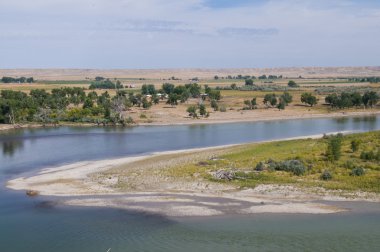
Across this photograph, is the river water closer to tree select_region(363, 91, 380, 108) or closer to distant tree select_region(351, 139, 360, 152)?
distant tree select_region(351, 139, 360, 152)

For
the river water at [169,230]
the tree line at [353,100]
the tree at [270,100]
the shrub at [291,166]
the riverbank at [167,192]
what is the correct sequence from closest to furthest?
the river water at [169,230] → the riverbank at [167,192] → the shrub at [291,166] → the tree line at [353,100] → the tree at [270,100]

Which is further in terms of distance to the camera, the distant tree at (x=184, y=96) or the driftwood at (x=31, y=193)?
the distant tree at (x=184, y=96)

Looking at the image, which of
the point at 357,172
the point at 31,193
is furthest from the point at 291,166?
the point at 31,193

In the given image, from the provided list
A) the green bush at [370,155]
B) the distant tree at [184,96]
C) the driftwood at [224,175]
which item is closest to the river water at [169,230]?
the driftwood at [224,175]

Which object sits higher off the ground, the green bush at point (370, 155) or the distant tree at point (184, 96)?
the distant tree at point (184, 96)

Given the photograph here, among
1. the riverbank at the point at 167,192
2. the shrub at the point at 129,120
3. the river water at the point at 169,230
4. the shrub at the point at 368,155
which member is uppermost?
the shrub at the point at 368,155

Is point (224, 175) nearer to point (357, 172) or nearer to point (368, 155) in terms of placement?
point (357, 172)

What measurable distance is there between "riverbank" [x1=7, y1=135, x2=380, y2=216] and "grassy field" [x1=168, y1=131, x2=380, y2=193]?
3.28 feet

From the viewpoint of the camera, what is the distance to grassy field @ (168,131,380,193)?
118 feet

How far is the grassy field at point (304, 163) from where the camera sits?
35969 millimetres

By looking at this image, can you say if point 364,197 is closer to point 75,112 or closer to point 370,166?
point 370,166

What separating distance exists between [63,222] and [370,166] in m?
23.8

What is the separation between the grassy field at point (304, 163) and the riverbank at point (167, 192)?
100 cm

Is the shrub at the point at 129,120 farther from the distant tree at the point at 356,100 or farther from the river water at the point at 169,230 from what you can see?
the distant tree at the point at 356,100
